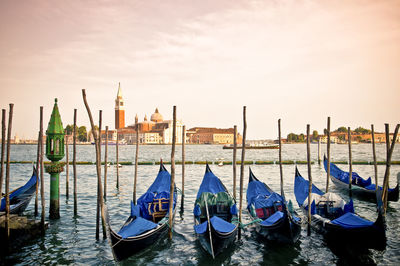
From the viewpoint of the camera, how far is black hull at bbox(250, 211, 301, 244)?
6266 millimetres

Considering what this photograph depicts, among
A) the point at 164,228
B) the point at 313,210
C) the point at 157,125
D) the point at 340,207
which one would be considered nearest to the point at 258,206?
the point at 313,210

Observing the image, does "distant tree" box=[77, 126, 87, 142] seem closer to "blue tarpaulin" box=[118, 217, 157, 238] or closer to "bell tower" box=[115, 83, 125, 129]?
"bell tower" box=[115, 83, 125, 129]

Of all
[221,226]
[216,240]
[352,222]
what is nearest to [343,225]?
[352,222]

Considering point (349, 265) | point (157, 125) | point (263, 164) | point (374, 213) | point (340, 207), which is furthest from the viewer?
point (157, 125)

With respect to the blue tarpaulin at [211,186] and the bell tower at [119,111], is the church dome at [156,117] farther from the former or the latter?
the blue tarpaulin at [211,186]

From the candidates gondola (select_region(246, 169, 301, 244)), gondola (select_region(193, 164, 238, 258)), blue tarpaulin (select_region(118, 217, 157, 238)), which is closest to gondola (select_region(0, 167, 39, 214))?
blue tarpaulin (select_region(118, 217, 157, 238))

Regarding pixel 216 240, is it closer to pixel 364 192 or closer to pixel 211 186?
pixel 211 186

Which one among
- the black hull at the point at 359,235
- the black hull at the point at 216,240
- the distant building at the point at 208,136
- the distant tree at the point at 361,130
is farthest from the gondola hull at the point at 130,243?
Result: the distant tree at the point at 361,130

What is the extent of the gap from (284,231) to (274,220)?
32cm

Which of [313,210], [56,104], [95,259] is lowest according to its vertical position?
[95,259]

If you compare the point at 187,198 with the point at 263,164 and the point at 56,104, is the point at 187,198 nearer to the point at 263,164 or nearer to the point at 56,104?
the point at 56,104

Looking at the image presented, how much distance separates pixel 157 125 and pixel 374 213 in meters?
112

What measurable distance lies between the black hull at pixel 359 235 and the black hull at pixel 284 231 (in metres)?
0.69

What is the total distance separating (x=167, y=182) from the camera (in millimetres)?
9984
